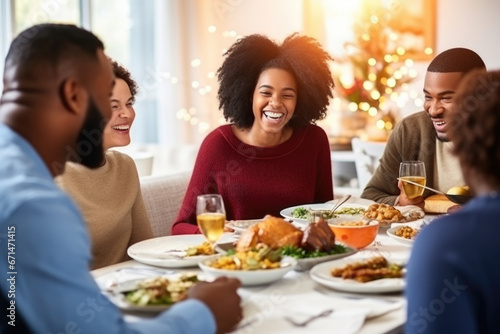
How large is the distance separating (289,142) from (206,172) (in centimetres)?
37

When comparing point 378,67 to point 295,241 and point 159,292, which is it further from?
point 159,292

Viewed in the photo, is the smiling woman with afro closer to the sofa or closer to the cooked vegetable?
the sofa

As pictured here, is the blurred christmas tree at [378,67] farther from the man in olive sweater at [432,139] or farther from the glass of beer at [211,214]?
the glass of beer at [211,214]

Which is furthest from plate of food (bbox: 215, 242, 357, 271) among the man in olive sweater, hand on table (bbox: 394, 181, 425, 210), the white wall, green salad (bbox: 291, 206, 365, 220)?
the white wall

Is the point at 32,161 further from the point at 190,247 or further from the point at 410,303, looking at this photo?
the point at 190,247

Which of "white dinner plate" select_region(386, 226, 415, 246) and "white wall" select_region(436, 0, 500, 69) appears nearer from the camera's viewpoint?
"white dinner plate" select_region(386, 226, 415, 246)

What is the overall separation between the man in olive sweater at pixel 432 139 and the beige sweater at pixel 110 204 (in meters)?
0.96

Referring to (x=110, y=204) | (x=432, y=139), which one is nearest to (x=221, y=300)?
(x=110, y=204)

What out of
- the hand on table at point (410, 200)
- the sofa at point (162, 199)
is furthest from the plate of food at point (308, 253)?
the sofa at point (162, 199)

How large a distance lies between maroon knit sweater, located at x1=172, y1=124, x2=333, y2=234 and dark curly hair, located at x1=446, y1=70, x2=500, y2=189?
Answer: 158 cm

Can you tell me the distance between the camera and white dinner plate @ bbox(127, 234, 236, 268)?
181 cm

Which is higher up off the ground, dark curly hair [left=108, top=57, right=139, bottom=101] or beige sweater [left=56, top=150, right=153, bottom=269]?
dark curly hair [left=108, top=57, right=139, bottom=101]

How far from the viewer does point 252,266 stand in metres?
1.65

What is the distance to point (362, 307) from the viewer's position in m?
1.50
